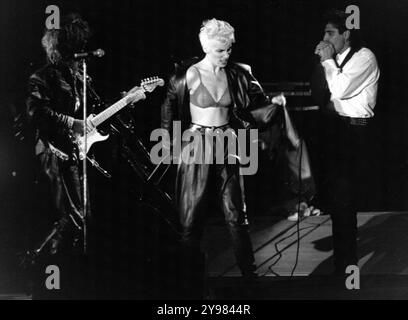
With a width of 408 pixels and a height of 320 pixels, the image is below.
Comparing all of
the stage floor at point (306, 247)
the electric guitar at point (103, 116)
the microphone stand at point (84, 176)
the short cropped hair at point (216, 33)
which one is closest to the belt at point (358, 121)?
the stage floor at point (306, 247)

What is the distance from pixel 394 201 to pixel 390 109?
2.04 feet

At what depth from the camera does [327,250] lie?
4.38 meters

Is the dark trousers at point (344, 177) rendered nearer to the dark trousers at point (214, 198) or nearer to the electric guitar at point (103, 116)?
the dark trousers at point (214, 198)

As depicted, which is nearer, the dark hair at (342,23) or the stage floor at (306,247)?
the stage floor at (306,247)

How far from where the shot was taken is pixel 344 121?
4.42m

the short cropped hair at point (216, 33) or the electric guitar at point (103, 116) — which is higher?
the short cropped hair at point (216, 33)

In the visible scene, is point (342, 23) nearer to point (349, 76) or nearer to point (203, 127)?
point (349, 76)

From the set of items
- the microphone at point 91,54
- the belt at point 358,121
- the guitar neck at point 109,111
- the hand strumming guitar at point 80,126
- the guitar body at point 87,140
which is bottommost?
the guitar body at point 87,140

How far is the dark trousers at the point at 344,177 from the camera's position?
4.34 meters

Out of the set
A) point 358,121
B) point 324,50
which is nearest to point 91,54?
point 324,50

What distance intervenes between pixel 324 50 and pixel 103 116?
5.07ft
